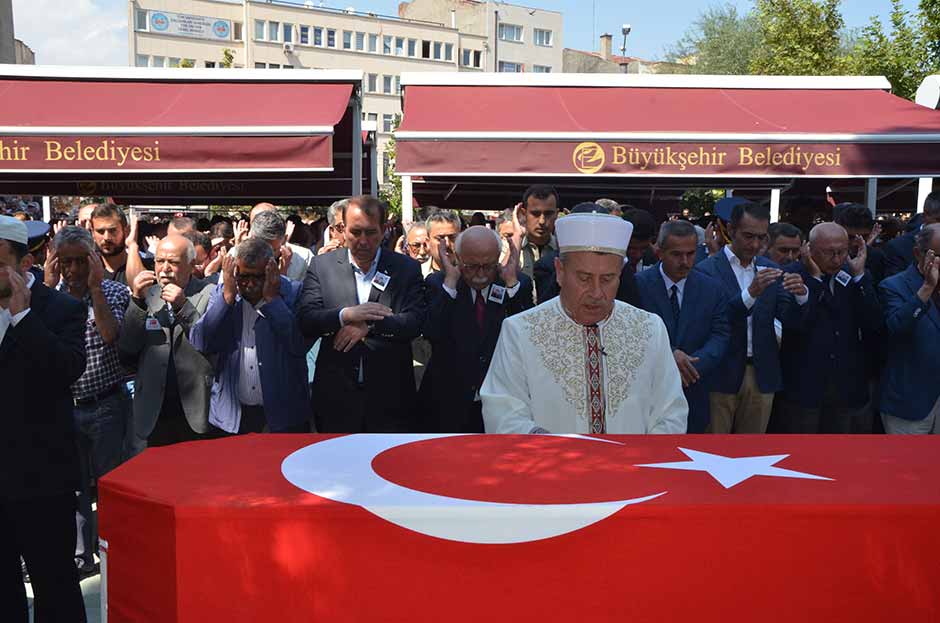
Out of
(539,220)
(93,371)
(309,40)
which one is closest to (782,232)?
(539,220)

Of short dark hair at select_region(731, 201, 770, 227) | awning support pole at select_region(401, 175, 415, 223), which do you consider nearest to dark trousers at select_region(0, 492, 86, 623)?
short dark hair at select_region(731, 201, 770, 227)

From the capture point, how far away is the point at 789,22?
67.1ft

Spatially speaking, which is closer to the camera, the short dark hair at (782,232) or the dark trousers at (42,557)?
the dark trousers at (42,557)

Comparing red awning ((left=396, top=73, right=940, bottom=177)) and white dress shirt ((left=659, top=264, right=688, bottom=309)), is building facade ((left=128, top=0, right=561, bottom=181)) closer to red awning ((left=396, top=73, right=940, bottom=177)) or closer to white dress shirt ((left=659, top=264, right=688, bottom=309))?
red awning ((left=396, top=73, right=940, bottom=177))

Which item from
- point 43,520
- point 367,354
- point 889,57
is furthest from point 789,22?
point 43,520

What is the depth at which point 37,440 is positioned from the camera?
358cm

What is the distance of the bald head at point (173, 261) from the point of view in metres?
4.93

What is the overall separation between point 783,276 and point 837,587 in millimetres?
3490

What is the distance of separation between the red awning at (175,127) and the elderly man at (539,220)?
1769mm

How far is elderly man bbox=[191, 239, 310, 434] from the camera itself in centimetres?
491

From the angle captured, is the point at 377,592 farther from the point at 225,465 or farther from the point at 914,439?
the point at 914,439

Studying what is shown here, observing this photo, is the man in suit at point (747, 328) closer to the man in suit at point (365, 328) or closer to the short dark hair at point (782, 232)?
the short dark hair at point (782, 232)

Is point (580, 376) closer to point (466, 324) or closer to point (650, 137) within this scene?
point (466, 324)

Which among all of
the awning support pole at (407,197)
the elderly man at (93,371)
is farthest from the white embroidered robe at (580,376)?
the awning support pole at (407,197)
